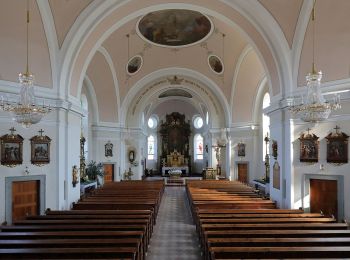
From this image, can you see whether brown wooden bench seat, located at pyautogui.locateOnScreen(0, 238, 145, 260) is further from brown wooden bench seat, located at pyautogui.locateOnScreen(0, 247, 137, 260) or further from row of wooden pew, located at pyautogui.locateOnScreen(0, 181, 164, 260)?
brown wooden bench seat, located at pyautogui.locateOnScreen(0, 247, 137, 260)

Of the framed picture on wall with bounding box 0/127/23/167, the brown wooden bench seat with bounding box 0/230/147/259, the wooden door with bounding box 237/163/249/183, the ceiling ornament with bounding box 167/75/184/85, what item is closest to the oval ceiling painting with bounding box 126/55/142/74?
the ceiling ornament with bounding box 167/75/184/85

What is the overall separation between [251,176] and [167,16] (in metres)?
10.1

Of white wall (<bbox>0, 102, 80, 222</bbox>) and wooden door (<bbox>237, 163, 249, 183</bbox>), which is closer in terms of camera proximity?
white wall (<bbox>0, 102, 80, 222</bbox>)

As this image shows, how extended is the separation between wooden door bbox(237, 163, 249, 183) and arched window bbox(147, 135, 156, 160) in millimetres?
14767

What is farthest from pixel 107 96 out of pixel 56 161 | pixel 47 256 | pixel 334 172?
pixel 47 256

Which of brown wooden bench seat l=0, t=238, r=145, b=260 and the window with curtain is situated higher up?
the window with curtain

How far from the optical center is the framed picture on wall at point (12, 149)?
917 cm

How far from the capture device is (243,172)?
63.8ft

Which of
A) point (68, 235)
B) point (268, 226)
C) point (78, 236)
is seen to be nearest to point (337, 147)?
point (268, 226)

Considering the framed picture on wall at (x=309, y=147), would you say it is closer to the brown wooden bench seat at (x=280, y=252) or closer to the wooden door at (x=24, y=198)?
the brown wooden bench seat at (x=280, y=252)

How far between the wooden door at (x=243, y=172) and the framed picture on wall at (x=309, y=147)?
30.6 ft

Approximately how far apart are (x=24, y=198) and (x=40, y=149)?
5.11 feet

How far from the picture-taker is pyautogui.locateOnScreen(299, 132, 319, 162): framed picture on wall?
384 inches

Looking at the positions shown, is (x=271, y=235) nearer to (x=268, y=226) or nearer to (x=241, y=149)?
(x=268, y=226)
